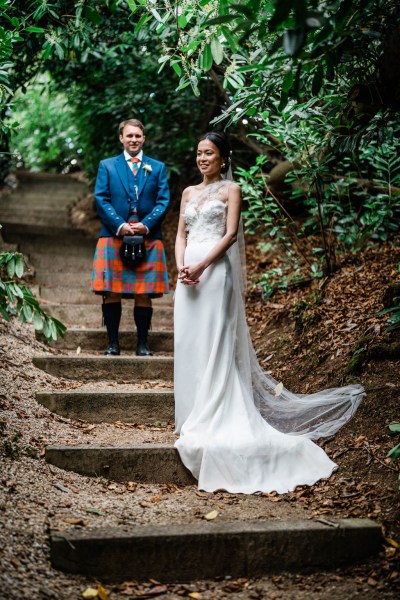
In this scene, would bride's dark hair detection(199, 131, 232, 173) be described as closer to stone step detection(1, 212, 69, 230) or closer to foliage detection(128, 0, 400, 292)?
foliage detection(128, 0, 400, 292)

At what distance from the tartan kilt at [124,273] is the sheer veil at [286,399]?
1.19 m

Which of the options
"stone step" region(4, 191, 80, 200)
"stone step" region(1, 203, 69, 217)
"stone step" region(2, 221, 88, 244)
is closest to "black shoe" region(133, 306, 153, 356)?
"stone step" region(2, 221, 88, 244)

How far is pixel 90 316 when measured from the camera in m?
5.80

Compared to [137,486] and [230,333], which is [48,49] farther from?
[137,486]

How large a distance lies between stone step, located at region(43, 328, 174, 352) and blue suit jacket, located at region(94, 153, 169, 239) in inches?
33.0

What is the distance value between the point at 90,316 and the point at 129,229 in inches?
49.1

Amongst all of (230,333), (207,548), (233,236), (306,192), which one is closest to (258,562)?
(207,548)

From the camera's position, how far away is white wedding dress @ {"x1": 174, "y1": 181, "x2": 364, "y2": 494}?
320 centimetres

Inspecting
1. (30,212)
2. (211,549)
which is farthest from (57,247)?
(211,549)

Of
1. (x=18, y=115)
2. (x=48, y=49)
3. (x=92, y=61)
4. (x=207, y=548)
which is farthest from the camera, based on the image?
(x=18, y=115)

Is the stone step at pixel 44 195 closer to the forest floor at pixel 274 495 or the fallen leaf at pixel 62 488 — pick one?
the forest floor at pixel 274 495

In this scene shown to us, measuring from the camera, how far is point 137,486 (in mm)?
3182

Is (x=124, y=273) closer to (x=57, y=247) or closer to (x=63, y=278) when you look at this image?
(x=63, y=278)

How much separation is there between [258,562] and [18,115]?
41.1ft
